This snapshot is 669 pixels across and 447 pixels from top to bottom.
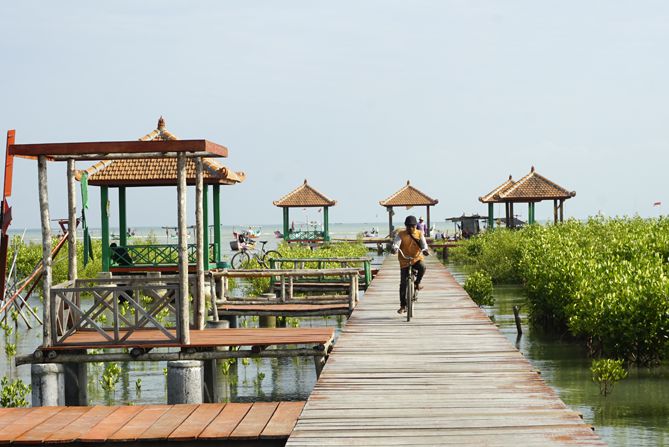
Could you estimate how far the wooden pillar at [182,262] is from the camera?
12750 millimetres

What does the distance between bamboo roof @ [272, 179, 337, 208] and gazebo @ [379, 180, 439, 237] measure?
294 cm

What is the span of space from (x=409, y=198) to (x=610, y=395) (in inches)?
1532

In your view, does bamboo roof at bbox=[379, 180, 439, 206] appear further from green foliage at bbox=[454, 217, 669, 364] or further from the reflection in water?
the reflection in water

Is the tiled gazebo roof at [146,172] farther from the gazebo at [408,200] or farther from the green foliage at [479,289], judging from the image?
the gazebo at [408,200]

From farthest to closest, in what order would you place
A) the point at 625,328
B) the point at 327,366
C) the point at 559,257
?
the point at 559,257, the point at 625,328, the point at 327,366

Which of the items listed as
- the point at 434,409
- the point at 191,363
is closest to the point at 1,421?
the point at 191,363

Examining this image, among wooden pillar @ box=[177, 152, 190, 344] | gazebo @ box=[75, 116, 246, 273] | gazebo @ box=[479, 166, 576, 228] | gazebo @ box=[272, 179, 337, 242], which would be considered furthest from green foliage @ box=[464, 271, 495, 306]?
gazebo @ box=[272, 179, 337, 242]

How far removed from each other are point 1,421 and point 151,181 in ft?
48.0

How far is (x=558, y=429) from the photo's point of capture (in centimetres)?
757

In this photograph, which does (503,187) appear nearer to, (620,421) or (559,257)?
(559,257)

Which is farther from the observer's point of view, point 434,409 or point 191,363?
point 191,363

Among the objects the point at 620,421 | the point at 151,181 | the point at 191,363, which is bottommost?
the point at 620,421

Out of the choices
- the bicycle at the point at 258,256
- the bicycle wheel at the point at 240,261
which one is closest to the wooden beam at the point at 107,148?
the bicycle at the point at 258,256

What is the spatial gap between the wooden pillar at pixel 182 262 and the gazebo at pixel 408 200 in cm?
3908
